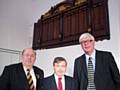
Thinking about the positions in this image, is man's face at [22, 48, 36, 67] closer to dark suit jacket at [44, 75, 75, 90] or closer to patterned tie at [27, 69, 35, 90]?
patterned tie at [27, 69, 35, 90]

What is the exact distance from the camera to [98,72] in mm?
2170

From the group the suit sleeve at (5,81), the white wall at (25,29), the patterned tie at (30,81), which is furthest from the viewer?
the white wall at (25,29)

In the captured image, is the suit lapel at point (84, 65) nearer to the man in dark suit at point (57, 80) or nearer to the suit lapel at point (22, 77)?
the man in dark suit at point (57, 80)

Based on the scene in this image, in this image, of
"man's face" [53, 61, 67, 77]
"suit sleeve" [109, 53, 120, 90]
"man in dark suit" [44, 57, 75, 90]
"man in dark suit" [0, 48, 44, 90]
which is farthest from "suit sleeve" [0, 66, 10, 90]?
"suit sleeve" [109, 53, 120, 90]

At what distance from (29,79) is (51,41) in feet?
6.13

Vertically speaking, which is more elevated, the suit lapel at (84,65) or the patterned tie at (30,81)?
the suit lapel at (84,65)

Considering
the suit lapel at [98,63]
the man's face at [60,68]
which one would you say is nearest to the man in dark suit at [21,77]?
the man's face at [60,68]

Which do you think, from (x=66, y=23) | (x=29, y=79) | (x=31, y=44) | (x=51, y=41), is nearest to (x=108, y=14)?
(x=66, y=23)

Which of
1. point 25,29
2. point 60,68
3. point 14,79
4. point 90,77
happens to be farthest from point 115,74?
point 25,29

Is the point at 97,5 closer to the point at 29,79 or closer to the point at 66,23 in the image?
the point at 66,23

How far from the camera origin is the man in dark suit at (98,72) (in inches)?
84.7

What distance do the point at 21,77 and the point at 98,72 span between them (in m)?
0.81

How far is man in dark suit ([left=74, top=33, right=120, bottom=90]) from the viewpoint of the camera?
2150mm

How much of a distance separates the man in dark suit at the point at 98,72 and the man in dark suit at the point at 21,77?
439mm
